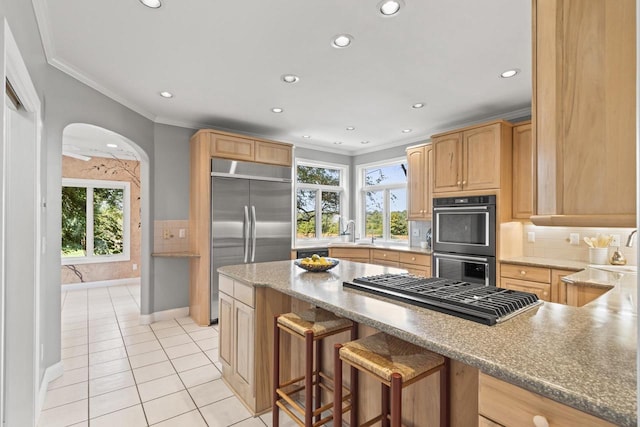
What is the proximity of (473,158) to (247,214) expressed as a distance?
9.29 feet

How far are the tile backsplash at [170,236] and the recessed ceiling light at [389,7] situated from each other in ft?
11.5

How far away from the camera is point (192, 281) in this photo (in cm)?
434

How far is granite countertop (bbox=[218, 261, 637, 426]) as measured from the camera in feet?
2.71

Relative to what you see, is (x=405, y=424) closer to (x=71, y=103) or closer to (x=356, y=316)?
(x=356, y=316)

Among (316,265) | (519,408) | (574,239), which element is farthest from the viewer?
(574,239)

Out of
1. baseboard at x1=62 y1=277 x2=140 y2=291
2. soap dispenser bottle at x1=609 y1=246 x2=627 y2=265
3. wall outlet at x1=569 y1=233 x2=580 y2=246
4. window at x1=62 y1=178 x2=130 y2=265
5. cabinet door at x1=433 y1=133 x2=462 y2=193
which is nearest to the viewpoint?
soap dispenser bottle at x1=609 y1=246 x2=627 y2=265

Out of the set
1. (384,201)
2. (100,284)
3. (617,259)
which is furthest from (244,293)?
(100,284)

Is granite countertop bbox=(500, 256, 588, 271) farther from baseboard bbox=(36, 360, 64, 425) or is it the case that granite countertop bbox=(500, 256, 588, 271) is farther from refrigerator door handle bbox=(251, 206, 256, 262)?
baseboard bbox=(36, 360, 64, 425)

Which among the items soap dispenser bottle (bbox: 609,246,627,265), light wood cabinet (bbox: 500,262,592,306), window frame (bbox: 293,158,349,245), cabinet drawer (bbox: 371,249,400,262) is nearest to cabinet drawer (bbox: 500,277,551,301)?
light wood cabinet (bbox: 500,262,592,306)

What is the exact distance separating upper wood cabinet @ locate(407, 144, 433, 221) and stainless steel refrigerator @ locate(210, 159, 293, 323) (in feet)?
5.75

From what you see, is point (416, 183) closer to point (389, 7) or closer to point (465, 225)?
point (465, 225)

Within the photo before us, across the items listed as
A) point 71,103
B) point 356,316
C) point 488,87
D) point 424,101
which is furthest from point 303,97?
point 356,316

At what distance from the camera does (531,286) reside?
3.27 m

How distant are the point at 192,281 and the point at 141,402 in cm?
204
